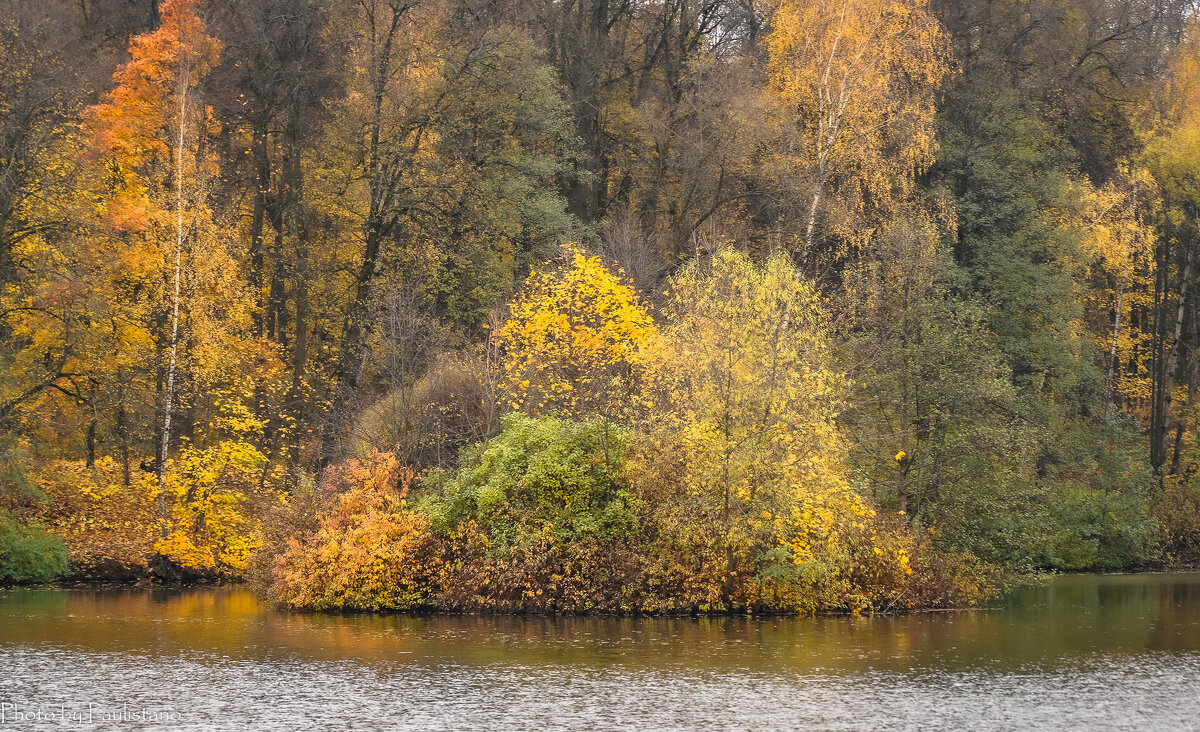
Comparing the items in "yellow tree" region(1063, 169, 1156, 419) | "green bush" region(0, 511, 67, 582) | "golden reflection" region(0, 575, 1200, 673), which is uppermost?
"yellow tree" region(1063, 169, 1156, 419)

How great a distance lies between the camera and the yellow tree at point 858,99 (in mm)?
40500

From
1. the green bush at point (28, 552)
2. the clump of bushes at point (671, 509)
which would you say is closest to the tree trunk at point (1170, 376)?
the clump of bushes at point (671, 509)

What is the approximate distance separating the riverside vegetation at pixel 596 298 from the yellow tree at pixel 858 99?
0.16 m

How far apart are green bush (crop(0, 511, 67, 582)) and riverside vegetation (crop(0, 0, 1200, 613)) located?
0.13 m

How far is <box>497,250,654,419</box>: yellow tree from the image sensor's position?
32156 millimetres

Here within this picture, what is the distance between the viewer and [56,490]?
124ft

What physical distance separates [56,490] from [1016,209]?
37.3 meters

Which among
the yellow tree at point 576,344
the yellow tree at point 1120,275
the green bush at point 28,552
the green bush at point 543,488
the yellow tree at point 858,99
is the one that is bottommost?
the green bush at point 28,552

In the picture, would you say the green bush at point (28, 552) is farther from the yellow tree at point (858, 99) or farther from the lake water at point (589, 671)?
the yellow tree at point (858, 99)

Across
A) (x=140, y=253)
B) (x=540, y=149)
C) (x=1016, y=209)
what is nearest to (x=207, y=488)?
(x=140, y=253)

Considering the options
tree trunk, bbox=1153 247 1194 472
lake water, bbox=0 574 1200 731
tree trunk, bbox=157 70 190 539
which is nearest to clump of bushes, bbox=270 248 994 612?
lake water, bbox=0 574 1200 731

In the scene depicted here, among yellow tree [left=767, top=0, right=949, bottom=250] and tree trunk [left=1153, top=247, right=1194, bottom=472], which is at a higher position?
yellow tree [left=767, top=0, right=949, bottom=250]

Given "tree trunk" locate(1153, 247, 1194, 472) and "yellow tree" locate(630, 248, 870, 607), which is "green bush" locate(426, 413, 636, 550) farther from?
"tree trunk" locate(1153, 247, 1194, 472)

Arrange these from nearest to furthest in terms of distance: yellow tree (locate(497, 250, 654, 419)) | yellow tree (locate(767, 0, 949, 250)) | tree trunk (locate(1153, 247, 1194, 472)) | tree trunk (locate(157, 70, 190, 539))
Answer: yellow tree (locate(497, 250, 654, 419)), tree trunk (locate(157, 70, 190, 539)), yellow tree (locate(767, 0, 949, 250)), tree trunk (locate(1153, 247, 1194, 472))
